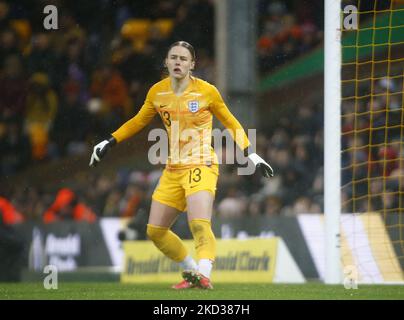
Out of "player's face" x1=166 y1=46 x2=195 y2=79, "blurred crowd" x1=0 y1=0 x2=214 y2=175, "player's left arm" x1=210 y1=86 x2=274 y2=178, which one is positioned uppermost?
"blurred crowd" x1=0 y1=0 x2=214 y2=175

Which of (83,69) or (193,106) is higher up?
(83,69)

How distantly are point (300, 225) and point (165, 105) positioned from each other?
13.8ft

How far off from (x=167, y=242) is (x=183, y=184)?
56 centimetres

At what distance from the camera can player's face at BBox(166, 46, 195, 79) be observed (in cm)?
951

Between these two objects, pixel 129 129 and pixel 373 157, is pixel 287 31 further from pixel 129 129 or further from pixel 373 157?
pixel 129 129

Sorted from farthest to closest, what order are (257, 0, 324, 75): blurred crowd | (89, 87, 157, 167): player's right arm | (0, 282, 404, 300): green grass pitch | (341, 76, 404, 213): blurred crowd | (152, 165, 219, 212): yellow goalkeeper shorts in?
(257, 0, 324, 75): blurred crowd
(341, 76, 404, 213): blurred crowd
(89, 87, 157, 167): player's right arm
(152, 165, 219, 212): yellow goalkeeper shorts
(0, 282, 404, 300): green grass pitch

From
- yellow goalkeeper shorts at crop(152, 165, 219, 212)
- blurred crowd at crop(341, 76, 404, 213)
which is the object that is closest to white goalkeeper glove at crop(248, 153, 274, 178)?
yellow goalkeeper shorts at crop(152, 165, 219, 212)

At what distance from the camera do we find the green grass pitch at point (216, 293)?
8.96 meters

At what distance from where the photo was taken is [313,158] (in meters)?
14.9

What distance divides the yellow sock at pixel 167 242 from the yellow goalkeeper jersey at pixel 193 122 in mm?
569

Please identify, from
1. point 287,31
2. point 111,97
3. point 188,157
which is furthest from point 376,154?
point 188,157

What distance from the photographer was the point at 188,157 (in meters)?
9.66

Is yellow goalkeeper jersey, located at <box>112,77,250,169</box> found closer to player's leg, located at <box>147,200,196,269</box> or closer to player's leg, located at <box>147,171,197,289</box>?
player's leg, located at <box>147,171,197,289</box>

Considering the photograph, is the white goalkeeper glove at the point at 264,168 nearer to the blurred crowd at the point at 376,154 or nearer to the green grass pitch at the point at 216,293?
the green grass pitch at the point at 216,293
